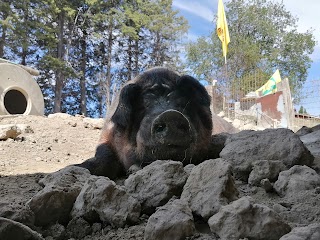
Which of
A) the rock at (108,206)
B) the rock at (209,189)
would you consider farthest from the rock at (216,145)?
the rock at (108,206)

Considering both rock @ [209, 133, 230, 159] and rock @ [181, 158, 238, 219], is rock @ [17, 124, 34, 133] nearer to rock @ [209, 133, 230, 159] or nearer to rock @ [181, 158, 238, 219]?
rock @ [209, 133, 230, 159]

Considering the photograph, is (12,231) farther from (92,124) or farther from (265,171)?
(92,124)

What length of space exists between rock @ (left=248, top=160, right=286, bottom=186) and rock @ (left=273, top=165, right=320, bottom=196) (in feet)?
0.21

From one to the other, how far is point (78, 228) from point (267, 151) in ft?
4.20

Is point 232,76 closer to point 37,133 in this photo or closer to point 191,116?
point 37,133

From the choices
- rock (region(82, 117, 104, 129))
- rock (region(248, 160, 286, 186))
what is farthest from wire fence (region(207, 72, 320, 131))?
rock (region(248, 160, 286, 186))

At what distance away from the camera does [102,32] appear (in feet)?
103

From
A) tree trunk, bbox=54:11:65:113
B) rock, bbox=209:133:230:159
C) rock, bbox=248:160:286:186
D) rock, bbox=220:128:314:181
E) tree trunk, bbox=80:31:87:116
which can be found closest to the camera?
rock, bbox=248:160:286:186

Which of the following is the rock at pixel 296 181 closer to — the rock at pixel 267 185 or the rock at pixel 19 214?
the rock at pixel 267 185

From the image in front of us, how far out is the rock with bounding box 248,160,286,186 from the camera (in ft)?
7.39

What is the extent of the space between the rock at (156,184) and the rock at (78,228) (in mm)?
299

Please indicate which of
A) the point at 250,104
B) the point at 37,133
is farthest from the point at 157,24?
the point at 37,133

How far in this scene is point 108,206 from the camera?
6.54 ft

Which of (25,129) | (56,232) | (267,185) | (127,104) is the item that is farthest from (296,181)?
(25,129)
